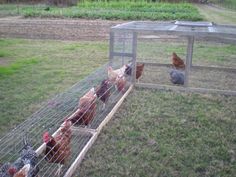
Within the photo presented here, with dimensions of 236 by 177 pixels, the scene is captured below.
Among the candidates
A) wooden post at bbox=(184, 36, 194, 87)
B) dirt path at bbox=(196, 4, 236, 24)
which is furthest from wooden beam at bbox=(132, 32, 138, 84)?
dirt path at bbox=(196, 4, 236, 24)

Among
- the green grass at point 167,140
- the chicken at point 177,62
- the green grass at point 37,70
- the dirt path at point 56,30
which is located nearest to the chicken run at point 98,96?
the chicken at point 177,62

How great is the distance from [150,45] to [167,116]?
6.11m

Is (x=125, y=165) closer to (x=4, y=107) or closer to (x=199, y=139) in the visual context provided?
(x=199, y=139)

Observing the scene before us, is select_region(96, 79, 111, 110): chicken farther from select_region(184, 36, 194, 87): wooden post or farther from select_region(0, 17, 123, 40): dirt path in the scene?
select_region(0, 17, 123, 40): dirt path

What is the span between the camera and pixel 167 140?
4.47 meters

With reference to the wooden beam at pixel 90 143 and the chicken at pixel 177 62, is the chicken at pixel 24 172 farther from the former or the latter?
the chicken at pixel 177 62

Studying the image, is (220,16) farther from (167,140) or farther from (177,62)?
(167,140)

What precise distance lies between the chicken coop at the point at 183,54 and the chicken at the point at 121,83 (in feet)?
1.73

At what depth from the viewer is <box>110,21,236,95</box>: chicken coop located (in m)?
6.41

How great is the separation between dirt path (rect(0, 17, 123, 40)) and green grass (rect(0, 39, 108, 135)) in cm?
123

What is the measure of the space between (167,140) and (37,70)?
428 centimetres

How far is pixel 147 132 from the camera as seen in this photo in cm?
468

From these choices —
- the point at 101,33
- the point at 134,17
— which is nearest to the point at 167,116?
the point at 101,33

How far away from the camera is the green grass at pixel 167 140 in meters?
3.83
